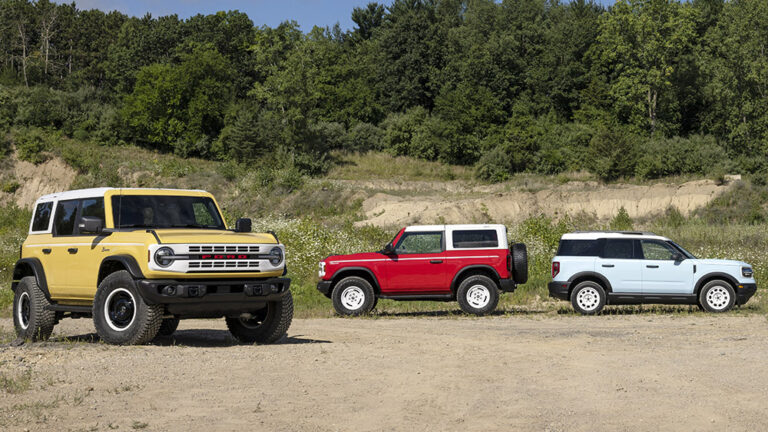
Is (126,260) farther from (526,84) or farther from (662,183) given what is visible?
(526,84)

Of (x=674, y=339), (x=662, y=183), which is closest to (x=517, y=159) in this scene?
(x=662, y=183)

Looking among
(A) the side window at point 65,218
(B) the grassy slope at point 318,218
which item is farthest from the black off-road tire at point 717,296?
(A) the side window at point 65,218

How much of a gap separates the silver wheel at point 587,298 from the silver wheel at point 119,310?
11255mm

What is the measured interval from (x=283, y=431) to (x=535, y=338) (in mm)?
7722

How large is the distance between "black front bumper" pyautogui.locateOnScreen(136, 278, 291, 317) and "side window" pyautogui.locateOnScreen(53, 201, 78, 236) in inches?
102

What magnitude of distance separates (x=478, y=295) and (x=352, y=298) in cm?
298

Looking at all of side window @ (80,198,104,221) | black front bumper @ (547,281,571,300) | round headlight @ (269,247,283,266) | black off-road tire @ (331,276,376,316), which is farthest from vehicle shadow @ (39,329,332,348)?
black front bumper @ (547,281,571,300)

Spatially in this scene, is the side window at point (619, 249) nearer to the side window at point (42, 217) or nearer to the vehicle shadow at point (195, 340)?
the vehicle shadow at point (195, 340)

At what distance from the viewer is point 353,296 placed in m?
20.0

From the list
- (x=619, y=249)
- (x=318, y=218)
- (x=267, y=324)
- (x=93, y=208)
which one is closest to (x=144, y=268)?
(x=93, y=208)

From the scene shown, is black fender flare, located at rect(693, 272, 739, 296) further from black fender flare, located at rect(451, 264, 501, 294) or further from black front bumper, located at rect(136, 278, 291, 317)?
black front bumper, located at rect(136, 278, 291, 317)

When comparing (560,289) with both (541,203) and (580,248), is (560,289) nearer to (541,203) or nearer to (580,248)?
(580,248)

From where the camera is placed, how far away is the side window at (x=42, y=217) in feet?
46.8

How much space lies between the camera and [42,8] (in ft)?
349
